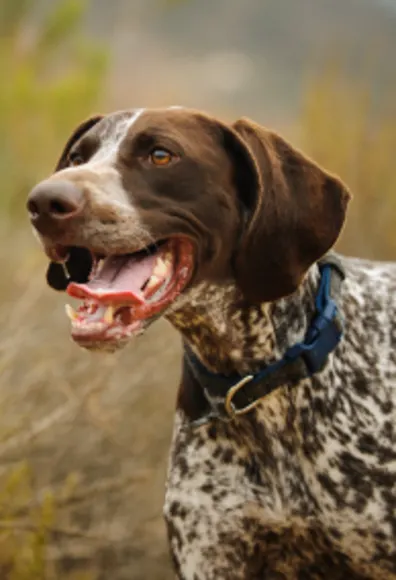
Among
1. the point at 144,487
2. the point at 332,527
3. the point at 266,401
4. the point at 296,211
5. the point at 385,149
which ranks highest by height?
the point at 296,211

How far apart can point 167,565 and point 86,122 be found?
Answer: 263cm

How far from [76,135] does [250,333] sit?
860mm

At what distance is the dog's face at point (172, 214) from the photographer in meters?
2.59

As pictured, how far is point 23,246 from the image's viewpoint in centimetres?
498

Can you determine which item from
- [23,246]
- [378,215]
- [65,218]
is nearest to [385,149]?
[378,215]

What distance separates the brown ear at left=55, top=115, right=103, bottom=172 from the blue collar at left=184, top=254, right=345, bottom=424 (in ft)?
2.67

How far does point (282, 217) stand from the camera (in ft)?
9.42

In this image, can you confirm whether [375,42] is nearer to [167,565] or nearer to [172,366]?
[172,366]

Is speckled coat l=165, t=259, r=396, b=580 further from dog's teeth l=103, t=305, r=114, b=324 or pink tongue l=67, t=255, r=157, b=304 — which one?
dog's teeth l=103, t=305, r=114, b=324

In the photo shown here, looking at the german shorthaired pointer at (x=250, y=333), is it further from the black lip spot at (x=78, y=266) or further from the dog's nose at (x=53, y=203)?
the dog's nose at (x=53, y=203)

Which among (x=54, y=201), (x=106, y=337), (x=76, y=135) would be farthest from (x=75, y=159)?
(x=106, y=337)

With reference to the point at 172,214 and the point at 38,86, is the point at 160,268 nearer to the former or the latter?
the point at 172,214

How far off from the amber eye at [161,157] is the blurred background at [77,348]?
5.38ft

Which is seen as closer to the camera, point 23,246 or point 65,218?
point 65,218
